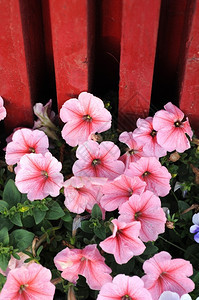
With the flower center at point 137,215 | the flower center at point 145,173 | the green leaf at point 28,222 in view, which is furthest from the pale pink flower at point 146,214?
the green leaf at point 28,222

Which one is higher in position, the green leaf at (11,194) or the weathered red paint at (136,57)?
the weathered red paint at (136,57)

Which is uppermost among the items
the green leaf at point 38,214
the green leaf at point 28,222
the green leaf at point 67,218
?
the green leaf at point 38,214

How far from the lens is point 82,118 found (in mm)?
1470

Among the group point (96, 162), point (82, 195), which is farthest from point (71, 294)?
point (96, 162)

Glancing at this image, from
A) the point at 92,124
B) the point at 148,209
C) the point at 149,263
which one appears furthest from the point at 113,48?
the point at 149,263

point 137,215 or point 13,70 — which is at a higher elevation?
point 13,70

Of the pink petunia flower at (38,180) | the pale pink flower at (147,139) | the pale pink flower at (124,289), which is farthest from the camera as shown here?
the pale pink flower at (147,139)

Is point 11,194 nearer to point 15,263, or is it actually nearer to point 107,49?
point 15,263

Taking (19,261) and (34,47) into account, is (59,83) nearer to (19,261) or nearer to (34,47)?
(34,47)

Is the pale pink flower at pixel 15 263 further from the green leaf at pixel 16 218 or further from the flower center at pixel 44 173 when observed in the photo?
the flower center at pixel 44 173

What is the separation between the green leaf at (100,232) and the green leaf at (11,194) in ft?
0.98

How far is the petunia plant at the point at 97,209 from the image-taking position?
1.30 metres

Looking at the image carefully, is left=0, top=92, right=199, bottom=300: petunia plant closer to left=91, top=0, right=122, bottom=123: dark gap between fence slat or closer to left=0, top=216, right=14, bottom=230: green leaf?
left=0, top=216, right=14, bottom=230: green leaf

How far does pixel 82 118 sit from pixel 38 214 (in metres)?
0.38
